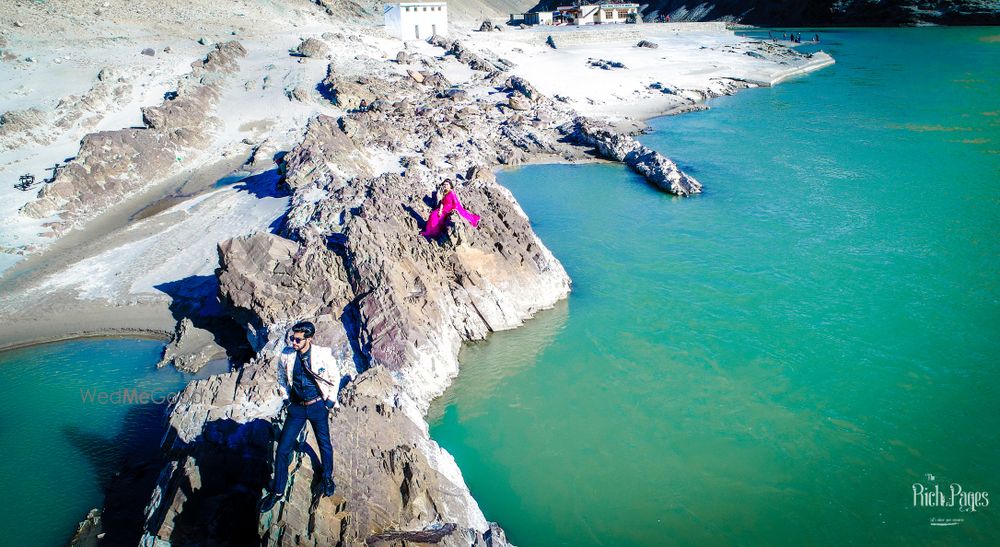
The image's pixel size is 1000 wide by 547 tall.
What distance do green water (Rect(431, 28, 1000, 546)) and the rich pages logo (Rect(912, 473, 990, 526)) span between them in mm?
75

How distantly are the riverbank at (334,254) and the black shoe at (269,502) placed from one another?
0.74 feet

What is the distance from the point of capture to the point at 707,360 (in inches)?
510

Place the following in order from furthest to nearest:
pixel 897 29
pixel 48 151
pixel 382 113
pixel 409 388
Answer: pixel 897 29, pixel 382 113, pixel 48 151, pixel 409 388

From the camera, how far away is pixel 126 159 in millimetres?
23469

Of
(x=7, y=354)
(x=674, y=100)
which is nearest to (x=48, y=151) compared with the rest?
(x=7, y=354)

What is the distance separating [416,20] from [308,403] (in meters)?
47.2

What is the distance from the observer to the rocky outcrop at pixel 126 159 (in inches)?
810

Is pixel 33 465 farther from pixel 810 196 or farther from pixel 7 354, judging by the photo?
pixel 810 196

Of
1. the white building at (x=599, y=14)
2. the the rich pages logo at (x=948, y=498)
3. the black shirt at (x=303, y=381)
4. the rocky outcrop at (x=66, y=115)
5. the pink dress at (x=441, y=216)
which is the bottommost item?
the the rich pages logo at (x=948, y=498)

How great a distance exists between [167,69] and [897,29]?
262 feet

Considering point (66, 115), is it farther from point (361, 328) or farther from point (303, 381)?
point (303, 381)

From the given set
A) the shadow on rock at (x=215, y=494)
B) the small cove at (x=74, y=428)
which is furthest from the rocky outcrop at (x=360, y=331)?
the small cove at (x=74, y=428)

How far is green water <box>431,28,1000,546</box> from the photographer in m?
9.42

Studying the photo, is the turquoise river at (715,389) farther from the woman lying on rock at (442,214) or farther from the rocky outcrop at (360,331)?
the woman lying on rock at (442,214)
